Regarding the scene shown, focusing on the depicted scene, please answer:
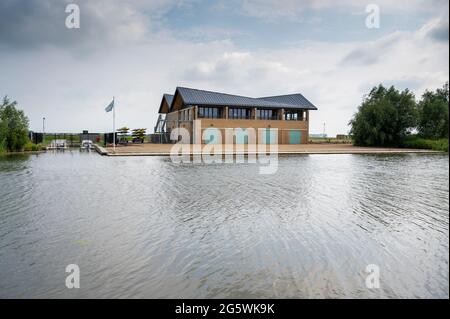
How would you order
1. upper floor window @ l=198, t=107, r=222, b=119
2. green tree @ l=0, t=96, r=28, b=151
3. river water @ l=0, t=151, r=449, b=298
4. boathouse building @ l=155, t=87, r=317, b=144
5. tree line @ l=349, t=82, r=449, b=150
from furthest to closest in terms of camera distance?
upper floor window @ l=198, t=107, r=222, b=119 → boathouse building @ l=155, t=87, r=317, b=144 → tree line @ l=349, t=82, r=449, b=150 → green tree @ l=0, t=96, r=28, b=151 → river water @ l=0, t=151, r=449, b=298

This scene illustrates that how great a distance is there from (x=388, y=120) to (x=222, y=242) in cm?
4721

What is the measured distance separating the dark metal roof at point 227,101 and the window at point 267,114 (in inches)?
57.0

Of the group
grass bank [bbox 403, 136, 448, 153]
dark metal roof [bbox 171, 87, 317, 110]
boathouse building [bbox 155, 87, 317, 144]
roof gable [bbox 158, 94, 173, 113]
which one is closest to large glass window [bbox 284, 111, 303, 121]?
boathouse building [bbox 155, 87, 317, 144]

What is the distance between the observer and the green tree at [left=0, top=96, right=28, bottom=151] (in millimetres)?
29159

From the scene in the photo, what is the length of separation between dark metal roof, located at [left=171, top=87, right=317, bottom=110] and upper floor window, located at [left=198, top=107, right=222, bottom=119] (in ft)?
4.88

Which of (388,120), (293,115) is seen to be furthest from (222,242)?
(293,115)

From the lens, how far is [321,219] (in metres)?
7.88

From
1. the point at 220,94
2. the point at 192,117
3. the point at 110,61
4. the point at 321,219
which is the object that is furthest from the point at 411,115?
the point at 321,219

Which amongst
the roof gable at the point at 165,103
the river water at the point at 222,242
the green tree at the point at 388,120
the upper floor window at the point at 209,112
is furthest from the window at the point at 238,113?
the river water at the point at 222,242

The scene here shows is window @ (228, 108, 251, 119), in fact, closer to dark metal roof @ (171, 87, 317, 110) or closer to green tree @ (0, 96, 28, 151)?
dark metal roof @ (171, 87, 317, 110)

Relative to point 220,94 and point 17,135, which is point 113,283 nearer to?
point 17,135

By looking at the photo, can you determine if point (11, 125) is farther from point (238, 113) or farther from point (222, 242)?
point (222, 242)
